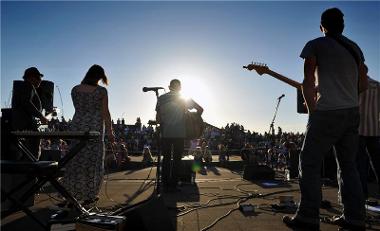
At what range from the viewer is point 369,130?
4.66 m

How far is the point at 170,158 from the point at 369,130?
3217 mm

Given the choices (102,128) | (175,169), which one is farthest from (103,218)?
(175,169)

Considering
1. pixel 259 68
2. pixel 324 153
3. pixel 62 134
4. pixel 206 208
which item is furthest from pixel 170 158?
pixel 324 153

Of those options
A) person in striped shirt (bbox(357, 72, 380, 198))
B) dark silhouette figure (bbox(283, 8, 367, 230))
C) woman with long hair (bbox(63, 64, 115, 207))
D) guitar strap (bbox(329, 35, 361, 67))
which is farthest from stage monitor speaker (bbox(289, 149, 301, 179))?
guitar strap (bbox(329, 35, 361, 67))

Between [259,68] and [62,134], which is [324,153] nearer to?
[259,68]

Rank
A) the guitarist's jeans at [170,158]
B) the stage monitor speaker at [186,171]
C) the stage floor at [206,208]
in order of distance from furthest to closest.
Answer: the stage monitor speaker at [186,171], the guitarist's jeans at [170,158], the stage floor at [206,208]

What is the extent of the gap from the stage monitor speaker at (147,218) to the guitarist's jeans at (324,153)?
132 centimetres

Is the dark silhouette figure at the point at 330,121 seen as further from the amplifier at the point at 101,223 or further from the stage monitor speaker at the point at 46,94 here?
the stage monitor speaker at the point at 46,94

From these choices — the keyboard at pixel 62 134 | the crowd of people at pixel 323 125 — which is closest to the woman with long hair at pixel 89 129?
the crowd of people at pixel 323 125

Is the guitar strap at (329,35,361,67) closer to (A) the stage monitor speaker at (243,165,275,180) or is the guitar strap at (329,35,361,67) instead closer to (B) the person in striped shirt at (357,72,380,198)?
(B) the person in striped shirt at (357,72,380,198)

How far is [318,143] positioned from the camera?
130 inches

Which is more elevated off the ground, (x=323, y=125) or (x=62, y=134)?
(x=323, y=125)

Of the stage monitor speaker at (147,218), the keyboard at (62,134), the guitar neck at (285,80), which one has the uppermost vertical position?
the guitar neck at (285,80)

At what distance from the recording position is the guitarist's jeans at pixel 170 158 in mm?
6316
